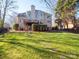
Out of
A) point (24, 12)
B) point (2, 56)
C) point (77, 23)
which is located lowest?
point (2, 56)

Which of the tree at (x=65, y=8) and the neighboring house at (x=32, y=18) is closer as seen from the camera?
the tree at (x=65, y=8)

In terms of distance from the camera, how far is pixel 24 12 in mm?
49844

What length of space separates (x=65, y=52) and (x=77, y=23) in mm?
32579

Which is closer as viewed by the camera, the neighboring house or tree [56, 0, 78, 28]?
tree [56, 0, 78, 28]

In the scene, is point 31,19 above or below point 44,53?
above

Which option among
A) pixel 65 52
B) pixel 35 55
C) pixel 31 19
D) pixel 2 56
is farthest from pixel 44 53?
pixel 31 19

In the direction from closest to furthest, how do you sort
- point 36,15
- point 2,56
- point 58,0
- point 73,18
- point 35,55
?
point 35,55
point 2,56
point 58,0
point 73,18
point 36,15

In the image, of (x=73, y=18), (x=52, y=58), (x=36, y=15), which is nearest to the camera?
(x=52, y=58)

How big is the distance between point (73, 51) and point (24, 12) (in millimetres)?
40103

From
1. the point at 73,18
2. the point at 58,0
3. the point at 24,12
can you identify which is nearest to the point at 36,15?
the point at 24,12

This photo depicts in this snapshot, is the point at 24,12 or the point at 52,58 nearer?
the point at 52,58

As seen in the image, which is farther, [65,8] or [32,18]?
[32,18]

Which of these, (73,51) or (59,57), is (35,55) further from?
(73,51)

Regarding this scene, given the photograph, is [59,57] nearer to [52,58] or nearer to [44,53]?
[52,58]
